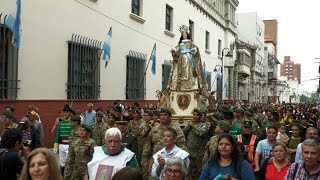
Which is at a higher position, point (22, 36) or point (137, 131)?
point (22, 36)

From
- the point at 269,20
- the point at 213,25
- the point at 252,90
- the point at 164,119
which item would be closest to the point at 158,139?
the point at 164,119

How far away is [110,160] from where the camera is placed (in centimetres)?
506

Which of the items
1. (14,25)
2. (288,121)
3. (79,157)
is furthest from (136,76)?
(79,157)

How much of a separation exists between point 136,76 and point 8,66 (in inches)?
407

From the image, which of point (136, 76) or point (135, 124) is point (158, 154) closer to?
point (135, 124)

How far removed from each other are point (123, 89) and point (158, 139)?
14.2 meters

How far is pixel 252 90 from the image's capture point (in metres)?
65.9

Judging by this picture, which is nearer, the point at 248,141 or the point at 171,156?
the point at 171,156

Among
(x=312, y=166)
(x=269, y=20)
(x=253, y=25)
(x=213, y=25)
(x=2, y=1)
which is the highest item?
(x=269, y=20)

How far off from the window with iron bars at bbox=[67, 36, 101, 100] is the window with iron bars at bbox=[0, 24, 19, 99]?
3158 mm

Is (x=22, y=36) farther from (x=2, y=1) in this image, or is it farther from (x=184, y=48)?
(x=184, y=48)

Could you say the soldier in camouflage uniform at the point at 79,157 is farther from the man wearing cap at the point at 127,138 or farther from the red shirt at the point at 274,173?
the red shirt at the point at 274,173

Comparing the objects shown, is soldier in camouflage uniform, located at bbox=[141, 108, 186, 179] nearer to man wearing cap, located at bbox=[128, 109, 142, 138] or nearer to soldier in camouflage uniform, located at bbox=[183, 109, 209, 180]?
soldier in camouflage uniform, located at bbox=[183, 109, 209, 180]

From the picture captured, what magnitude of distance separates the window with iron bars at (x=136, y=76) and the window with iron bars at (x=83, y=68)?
355 cm
